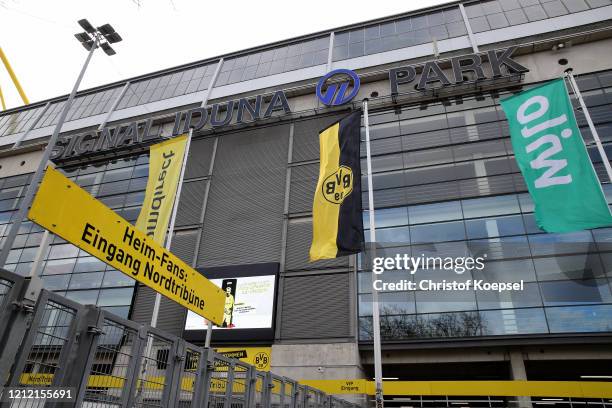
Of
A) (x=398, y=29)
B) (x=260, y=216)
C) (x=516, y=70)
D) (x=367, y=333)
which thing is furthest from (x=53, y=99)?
(x=516, y=70)

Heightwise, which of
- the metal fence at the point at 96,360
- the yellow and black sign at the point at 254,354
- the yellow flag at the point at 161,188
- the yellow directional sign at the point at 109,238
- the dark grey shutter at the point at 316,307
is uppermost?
the yellow flag at the point at 161,188

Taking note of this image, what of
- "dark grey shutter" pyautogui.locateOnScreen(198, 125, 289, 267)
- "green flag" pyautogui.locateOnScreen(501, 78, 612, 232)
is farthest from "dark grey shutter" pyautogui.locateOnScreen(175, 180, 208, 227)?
"green flag" pyautogui.locateOnScreen(501, 78, 612, 232)

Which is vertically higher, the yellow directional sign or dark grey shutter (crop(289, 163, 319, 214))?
dark grey shutter (crop(289, 163, 319, 214))

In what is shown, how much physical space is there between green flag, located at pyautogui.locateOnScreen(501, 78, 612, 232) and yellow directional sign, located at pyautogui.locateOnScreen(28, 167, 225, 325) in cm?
962

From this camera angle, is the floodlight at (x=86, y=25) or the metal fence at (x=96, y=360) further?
the floodlight at (x=86, y=25)

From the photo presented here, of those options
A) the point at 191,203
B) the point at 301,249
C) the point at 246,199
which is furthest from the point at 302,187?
the point at 191,203

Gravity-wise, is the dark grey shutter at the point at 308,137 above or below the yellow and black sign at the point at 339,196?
above

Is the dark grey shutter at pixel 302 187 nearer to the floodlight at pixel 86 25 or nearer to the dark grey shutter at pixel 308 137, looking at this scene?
the dark grey shutter at pixel 308 137

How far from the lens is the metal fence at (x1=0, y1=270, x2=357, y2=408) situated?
3.90m

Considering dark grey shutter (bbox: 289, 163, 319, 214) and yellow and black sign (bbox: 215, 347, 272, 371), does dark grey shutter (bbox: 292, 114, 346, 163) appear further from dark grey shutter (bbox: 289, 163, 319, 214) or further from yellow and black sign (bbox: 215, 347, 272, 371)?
yellow and black sign (bbox: 215, 347, 272, 371)

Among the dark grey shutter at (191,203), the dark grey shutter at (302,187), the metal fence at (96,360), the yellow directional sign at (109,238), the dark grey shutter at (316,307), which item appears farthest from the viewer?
the dark grey shutter at (191,203)

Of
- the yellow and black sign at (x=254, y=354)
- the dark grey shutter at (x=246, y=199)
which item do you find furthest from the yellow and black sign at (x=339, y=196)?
the dark grey shutter at (x=246, y=199)

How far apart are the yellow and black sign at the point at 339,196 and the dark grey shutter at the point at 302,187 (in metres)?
11.5

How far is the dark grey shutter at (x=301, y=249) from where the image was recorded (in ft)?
76.8
